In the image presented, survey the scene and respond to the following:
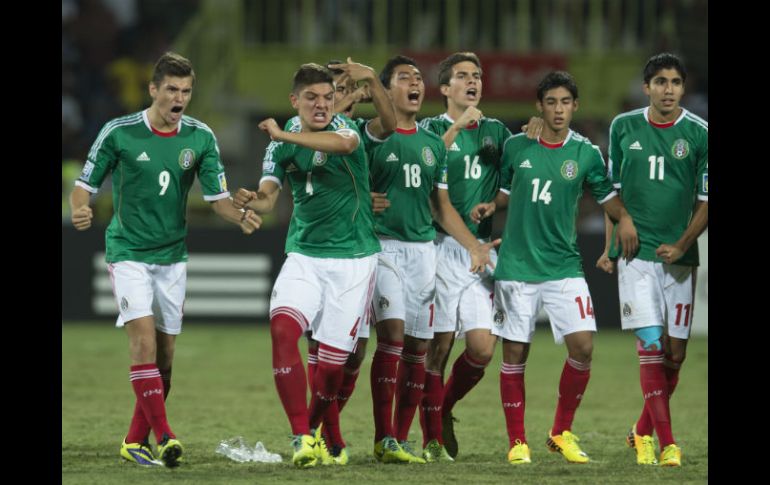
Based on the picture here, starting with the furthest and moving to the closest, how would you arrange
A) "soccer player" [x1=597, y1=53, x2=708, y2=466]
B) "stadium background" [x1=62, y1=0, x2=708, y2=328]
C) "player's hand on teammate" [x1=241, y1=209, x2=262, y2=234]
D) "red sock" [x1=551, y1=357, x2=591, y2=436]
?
"stadium background" [x1=62, y1=0, x2=708, y2=328]
"red sock" [x1=551, y1=357, x2=591, y2=436]
"soccer player" [x1=597, y1=53, x2=708, y2=466]
"player's hand on teammate" [x1=241, y1=209, x2=262, y2=234]

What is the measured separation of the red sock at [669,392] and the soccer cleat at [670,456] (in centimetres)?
22

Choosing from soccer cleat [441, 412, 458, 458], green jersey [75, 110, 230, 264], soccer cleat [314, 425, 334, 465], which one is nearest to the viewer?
soccer cleat [314, 425, 334, 465]

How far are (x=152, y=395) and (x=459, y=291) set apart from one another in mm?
1847

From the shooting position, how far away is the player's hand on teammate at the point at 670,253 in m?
7.31

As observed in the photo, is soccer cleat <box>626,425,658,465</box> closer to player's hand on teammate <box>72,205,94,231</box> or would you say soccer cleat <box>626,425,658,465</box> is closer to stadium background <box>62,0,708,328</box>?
player's hand on teammate <box>72,205,94,231</box>

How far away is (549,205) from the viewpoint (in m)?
7.39

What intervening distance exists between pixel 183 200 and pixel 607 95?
1178cm

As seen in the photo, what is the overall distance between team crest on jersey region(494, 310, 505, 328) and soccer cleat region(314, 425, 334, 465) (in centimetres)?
115

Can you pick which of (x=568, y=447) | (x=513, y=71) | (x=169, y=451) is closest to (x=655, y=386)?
(x=568, y=447)

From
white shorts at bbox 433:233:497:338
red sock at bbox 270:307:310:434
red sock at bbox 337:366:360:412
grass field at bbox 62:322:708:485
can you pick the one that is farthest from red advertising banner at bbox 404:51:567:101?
red sock at bbox 270:307:310:434

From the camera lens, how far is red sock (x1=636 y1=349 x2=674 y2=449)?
7277 mm

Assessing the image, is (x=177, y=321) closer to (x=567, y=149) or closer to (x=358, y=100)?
(x=358, y=100)

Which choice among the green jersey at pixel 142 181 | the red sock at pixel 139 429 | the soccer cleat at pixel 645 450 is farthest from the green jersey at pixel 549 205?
the red sock at pixel 139 429

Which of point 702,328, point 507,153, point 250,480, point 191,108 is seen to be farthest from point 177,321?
point 191,108
